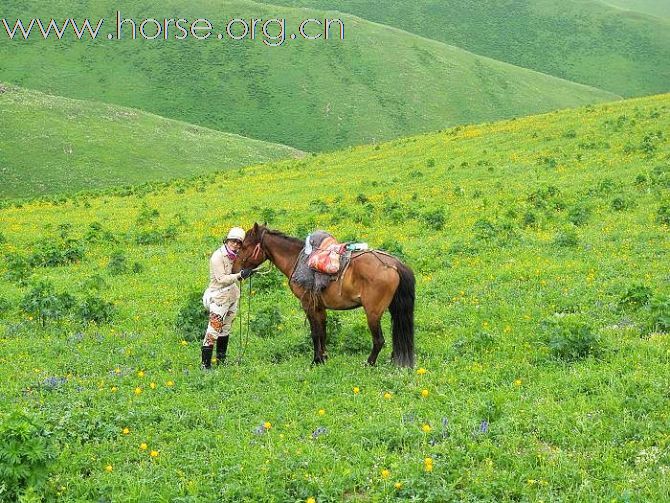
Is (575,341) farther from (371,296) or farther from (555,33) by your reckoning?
(555,33)

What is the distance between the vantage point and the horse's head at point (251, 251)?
36.9 ft

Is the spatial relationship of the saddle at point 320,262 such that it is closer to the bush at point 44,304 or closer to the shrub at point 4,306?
the bush at point 44,304

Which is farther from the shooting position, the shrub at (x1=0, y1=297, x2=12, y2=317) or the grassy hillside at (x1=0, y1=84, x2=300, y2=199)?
the grassy hillside at (x1=0, y1=84, x2=300, y2=199)

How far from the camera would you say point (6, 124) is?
62500mm

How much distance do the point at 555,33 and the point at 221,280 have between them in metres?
169

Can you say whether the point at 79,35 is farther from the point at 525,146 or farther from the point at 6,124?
the point at 525,146

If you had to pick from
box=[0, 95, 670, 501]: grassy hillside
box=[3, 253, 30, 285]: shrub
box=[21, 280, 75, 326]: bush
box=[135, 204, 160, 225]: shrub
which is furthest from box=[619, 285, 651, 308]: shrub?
box=[135, 204, 160, 225]: shrub

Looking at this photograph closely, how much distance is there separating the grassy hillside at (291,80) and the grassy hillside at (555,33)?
1906 centimetres

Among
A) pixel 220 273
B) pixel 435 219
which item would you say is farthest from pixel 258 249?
pixel 435 219

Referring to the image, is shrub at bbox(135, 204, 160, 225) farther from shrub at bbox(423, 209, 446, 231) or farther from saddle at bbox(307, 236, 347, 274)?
saddle at bbox(307, 236, 347, 274)

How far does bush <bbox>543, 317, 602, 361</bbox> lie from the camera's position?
9984 millimetres

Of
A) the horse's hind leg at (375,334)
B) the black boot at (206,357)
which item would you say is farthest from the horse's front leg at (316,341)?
the black boot at (206,357)

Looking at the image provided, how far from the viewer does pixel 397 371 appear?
10.3 m

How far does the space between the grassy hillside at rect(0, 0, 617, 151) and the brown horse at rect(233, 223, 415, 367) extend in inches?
3280
